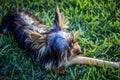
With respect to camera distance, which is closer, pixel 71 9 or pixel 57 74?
pixel 57 74

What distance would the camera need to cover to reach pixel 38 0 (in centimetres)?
472

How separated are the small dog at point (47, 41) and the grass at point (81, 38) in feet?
0.48

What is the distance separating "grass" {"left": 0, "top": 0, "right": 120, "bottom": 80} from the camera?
3.52 metres

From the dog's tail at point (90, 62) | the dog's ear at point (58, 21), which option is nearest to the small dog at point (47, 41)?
the dog's ear at point (58, 21)

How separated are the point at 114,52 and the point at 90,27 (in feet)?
2.13

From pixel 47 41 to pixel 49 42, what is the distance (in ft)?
0.14

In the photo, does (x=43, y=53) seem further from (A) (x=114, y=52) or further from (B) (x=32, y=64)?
(A) (x=114, y=52)

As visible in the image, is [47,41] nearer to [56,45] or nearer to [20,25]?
[56,45]

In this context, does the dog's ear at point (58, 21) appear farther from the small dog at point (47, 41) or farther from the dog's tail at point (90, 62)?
the dog's tail at point (90, 62)

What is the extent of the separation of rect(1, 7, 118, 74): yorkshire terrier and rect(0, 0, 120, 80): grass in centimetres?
11

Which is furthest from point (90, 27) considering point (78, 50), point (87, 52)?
point (78, 50)

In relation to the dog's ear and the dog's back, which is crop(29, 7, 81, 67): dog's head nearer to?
the dog's ear

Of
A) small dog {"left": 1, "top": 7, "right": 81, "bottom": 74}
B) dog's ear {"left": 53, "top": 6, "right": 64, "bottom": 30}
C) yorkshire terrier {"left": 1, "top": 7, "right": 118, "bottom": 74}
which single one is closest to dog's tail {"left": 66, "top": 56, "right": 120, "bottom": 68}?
yorkshire terrier {"left": 1, "top": 7, "right": 118, "bottom": 74}

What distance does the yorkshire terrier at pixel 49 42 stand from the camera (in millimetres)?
3180
